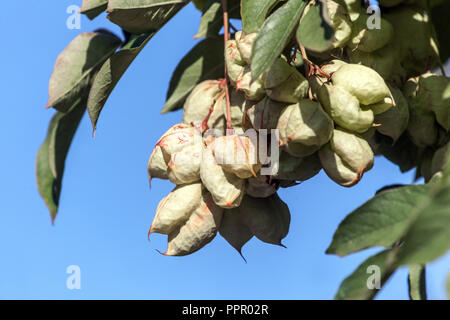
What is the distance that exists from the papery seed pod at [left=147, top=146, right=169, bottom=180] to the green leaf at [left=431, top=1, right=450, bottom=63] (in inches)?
19.7

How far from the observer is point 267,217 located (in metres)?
0.89

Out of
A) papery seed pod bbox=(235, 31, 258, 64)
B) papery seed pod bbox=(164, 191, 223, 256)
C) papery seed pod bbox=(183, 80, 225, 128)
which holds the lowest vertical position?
papery seed pod bbox=(164, 191, 223, 256)

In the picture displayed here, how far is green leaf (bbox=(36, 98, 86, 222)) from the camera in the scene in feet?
3.80

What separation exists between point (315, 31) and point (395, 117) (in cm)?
26

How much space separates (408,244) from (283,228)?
1.64ft

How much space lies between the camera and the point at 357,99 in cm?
79

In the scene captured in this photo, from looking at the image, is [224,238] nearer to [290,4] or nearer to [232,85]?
[232,85]

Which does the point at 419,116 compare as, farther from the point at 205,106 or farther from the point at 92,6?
the point at 92,6

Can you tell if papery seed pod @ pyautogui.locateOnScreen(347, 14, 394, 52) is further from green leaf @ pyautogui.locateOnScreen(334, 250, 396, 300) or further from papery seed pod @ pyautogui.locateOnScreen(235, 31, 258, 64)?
green leaf @ pyautogui.locateOnScreen(334, 250, 396, 300)

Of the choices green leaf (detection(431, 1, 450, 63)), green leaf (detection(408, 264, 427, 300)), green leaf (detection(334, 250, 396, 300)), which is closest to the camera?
green leaf (detection(334, 250, 396, 300))

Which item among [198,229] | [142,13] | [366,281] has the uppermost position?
[142,13]

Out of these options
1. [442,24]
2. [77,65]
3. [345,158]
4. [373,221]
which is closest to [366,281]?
[373,221]

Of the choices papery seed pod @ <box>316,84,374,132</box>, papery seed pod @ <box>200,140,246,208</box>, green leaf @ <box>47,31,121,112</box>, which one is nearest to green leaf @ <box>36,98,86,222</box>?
green leaf @ <box>47,31,121,112</box>

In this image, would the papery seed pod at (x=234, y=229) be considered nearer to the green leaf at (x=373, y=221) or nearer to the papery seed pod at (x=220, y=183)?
the papery seed pod at (x=220, y=183)
